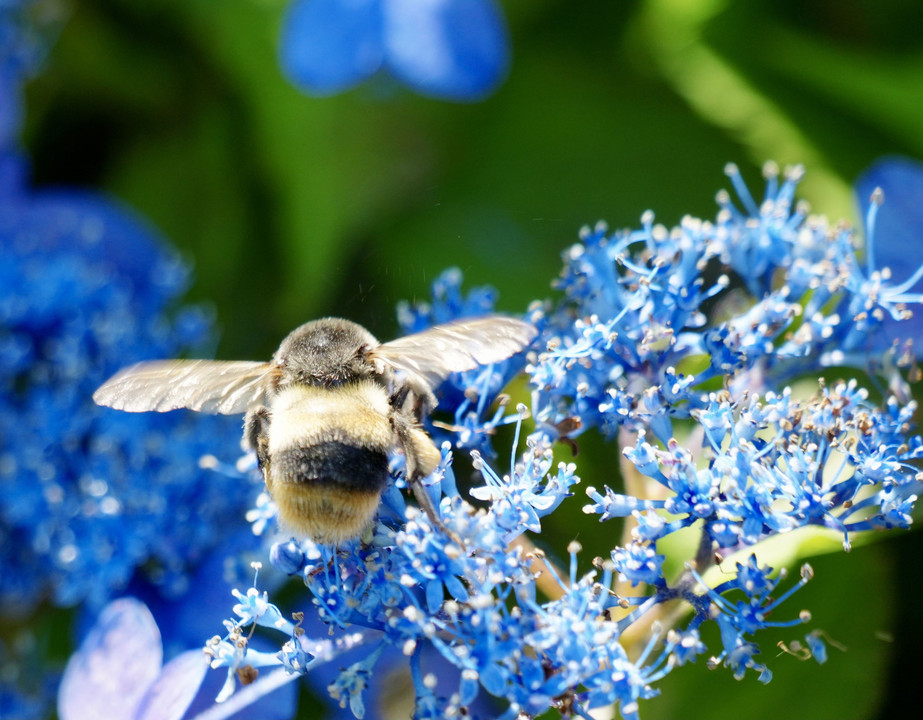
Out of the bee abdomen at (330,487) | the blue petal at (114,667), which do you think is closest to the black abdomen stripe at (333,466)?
the bee abdomen at (330,487)

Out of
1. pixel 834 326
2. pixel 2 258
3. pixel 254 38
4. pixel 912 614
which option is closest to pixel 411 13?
pixel 254 38

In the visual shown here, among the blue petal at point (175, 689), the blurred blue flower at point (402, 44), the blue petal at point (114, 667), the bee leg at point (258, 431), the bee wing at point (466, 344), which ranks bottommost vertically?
the blue petal at point (114, 667)

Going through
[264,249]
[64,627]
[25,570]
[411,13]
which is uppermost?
[411,13]

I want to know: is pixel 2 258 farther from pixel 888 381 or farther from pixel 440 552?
pixel 888 381

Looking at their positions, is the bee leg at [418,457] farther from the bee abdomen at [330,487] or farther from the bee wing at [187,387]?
the bee wing at [187,387]

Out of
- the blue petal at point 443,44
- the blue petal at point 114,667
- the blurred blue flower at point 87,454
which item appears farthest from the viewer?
the blue petal at point 443,44

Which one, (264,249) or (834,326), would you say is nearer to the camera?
(834,326)
